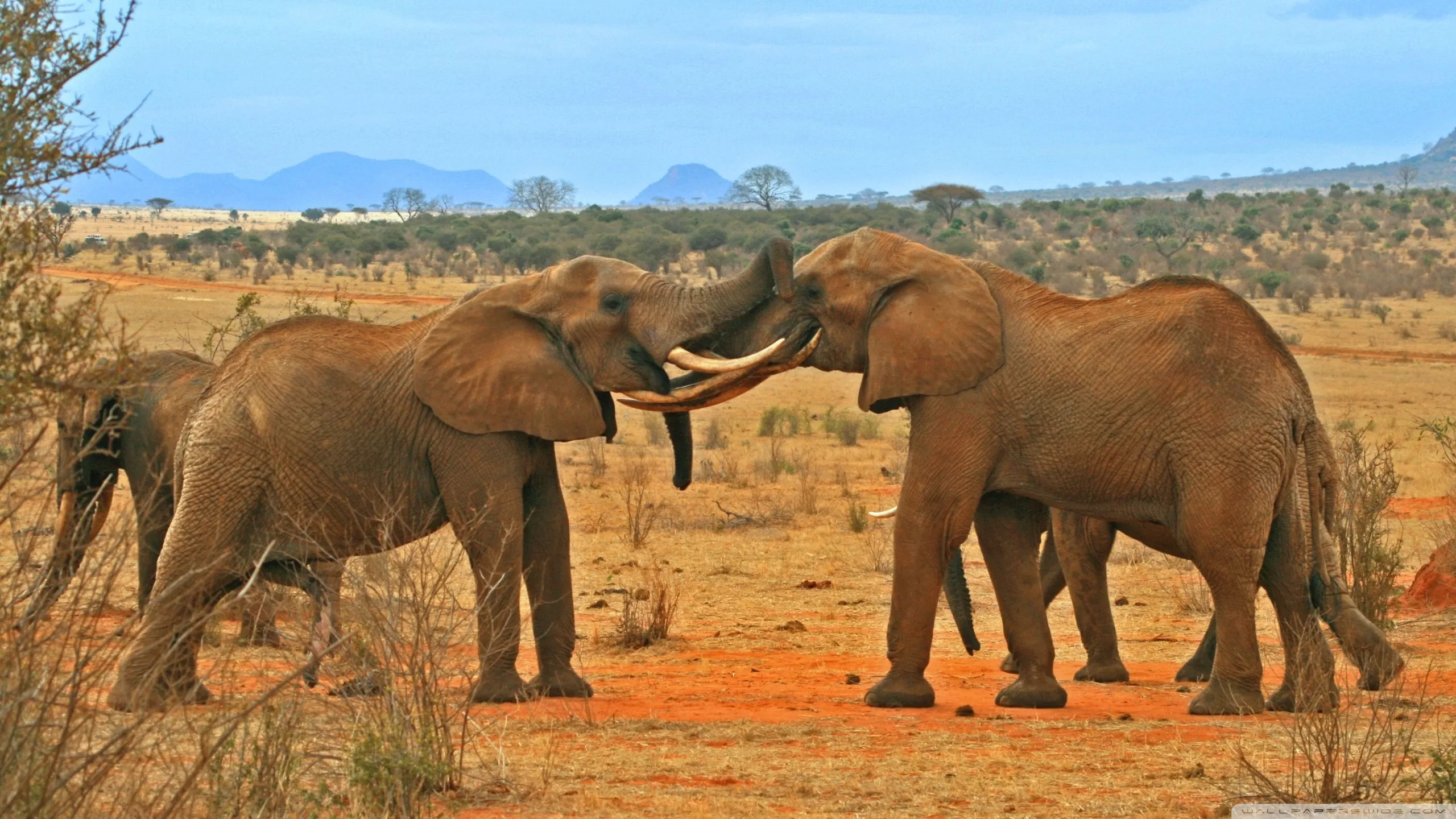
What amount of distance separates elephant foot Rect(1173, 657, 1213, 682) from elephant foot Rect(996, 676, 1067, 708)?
4.90ft

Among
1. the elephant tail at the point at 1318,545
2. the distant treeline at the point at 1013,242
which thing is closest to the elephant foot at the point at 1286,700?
the elephant tail at the point at 1318,545

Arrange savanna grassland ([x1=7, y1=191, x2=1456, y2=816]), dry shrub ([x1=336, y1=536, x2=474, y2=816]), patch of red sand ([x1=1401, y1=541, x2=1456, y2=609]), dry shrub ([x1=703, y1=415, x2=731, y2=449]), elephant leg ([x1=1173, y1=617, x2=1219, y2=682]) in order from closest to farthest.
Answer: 1. dry shrub ([x1=336, y1=536, x2=474, y2=816])
2. savanna grassland ([x1=7, y1=191, x2=1456, y2=816])
3. elephant leg ([x1=1173, y1=617, x2=1219, y2=682])
4. patch of red sand ([x1=1401, y1=541, x2=1456, y2=609])
5. dry shrub ([x1=703, y1=415, x2=731, y2=449])

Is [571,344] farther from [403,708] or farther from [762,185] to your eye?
[762,185]

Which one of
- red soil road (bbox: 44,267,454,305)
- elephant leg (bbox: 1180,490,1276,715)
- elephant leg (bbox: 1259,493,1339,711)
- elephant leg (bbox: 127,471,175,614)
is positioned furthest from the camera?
red soil road (bbox: 44,267,454,305)

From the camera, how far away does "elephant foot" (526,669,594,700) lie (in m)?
10.1

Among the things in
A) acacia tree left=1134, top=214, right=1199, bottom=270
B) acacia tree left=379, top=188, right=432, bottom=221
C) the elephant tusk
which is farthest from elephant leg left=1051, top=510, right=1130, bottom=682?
acacia tree left=379, top=188, right=432, bottom=221

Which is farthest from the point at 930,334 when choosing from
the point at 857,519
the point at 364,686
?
the point at 857,519

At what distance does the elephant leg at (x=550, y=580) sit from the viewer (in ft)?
33.4

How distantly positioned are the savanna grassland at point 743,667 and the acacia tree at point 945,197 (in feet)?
136

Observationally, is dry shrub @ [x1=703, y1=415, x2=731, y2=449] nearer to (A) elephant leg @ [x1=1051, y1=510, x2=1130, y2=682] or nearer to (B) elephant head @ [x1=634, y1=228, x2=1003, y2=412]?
(A) elephant leg @ [x1=1051, y1=510, x2=1130, y2=682]

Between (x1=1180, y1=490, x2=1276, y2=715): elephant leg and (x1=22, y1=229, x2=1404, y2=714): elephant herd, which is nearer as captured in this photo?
(x1=1180, y1=490, x2=1276, y2=715): elephant leg

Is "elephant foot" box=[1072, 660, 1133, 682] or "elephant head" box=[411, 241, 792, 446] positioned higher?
"elephant head" box=[411, 241, 792, 446]

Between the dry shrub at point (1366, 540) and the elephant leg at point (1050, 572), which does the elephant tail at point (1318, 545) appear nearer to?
the dry shrub at point (1366, 540)

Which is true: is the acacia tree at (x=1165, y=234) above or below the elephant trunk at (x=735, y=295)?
above
